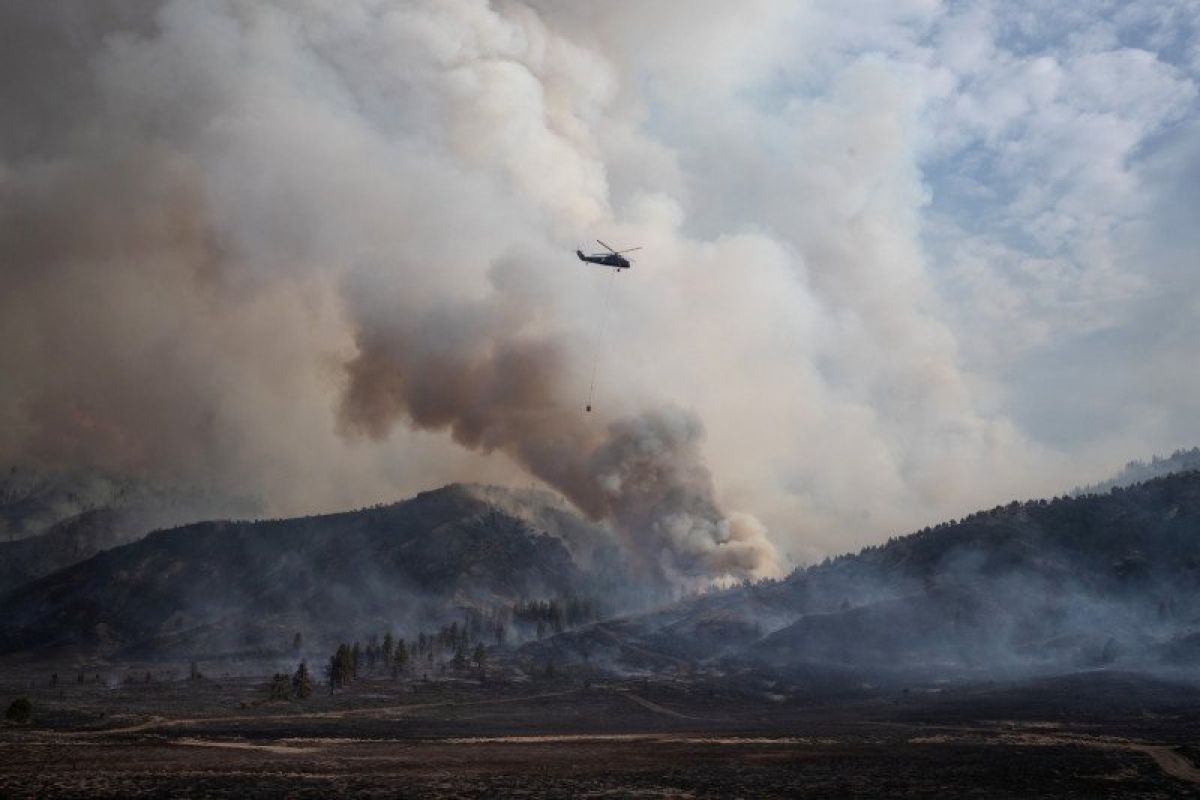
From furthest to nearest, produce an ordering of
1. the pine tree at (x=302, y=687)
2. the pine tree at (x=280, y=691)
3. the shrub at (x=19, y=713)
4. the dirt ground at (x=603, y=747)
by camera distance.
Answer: the pine tree at (x=302, y=687) < the pine tree at (x=280, y=691) < the shrub at (x=19, y=713) < the dirt ground at (x=603, y=747)

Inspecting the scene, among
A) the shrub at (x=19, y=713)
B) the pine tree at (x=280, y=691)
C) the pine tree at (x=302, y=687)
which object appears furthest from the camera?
the pine tree at (x=302, y=687)

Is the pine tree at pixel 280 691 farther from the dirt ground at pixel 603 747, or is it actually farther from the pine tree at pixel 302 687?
the dirt ground at pixel 603 747

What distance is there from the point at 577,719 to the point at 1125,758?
76518 millimetres

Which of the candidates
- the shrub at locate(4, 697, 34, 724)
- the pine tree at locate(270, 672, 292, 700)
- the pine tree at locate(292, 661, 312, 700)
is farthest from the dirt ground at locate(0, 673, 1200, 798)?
the pine tree at locate(292, 661, 312, 700)

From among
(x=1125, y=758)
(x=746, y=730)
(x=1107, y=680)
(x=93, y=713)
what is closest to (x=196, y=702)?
(x=93, y=713)

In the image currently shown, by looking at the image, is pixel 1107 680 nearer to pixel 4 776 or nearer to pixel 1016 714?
pixel 1016 714

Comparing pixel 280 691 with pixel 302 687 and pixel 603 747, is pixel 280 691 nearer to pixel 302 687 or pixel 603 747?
pixel 302 687

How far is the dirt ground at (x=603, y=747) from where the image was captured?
195ft

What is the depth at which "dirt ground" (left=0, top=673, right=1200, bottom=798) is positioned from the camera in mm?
59531

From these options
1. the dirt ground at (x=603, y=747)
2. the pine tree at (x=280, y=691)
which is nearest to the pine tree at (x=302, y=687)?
the pine tree at (x=280, y=691)

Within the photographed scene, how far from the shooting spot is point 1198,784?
60250 millimetres

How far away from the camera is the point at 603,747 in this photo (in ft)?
291

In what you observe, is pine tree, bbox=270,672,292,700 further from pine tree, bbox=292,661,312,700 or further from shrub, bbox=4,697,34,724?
shrub, bbox=4,697,34,724

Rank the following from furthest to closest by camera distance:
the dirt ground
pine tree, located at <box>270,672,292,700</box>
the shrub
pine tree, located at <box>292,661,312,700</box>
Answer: pine tree, located at <box>292,661,312,700</box> → pine tree, located at <box>270,672,292,700</box> → the shrub → the dirt ground
